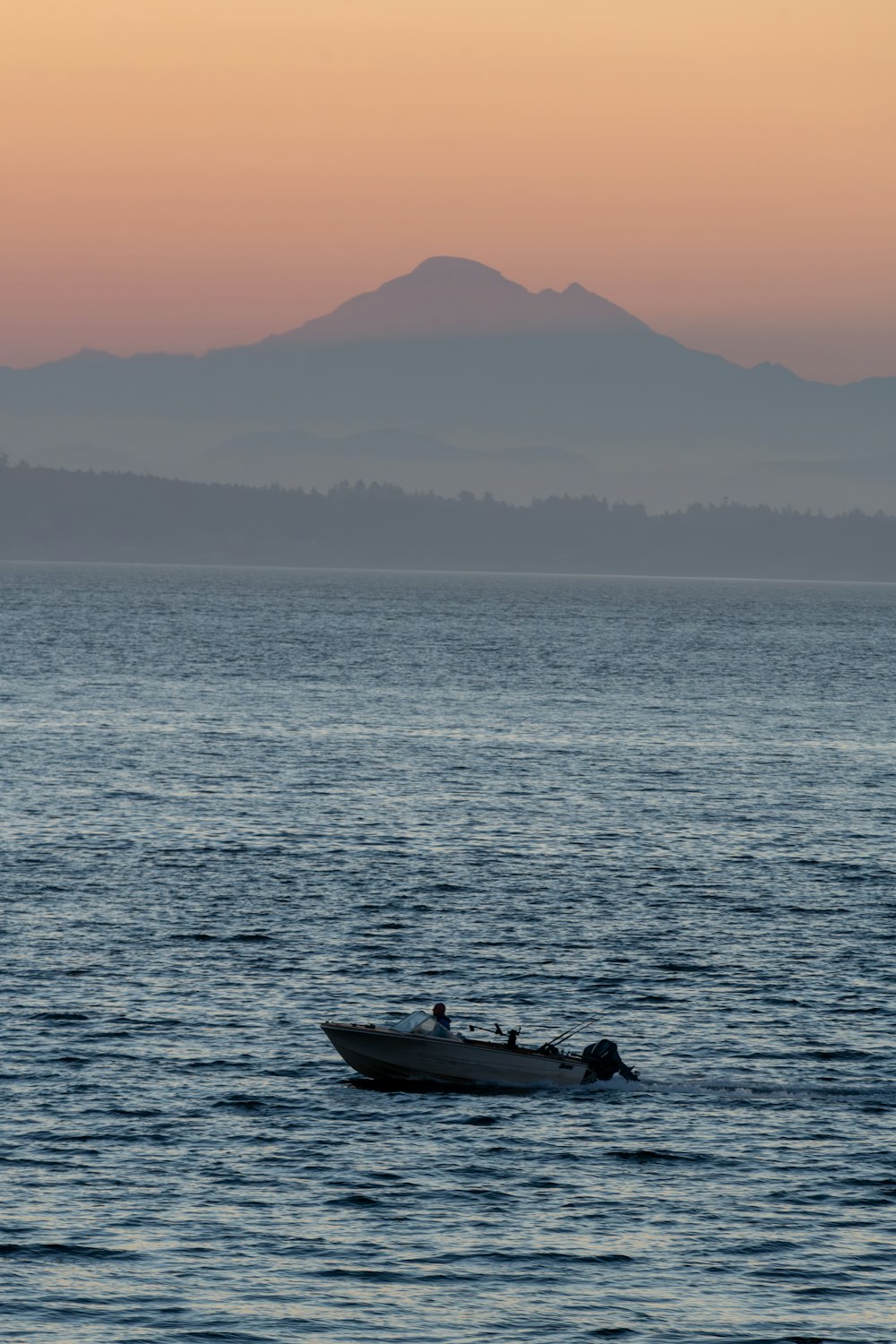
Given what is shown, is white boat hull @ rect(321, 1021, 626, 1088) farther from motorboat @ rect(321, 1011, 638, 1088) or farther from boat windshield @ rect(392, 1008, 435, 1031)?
boat windshield @ rect(392, 1008, 435, 1031)

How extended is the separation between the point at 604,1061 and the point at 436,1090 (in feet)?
17.1

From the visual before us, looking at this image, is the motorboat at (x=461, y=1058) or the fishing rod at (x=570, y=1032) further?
the fishing rod at (x=570, y=1032)

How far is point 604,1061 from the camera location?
54.8 m

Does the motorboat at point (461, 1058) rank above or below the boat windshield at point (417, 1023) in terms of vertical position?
below

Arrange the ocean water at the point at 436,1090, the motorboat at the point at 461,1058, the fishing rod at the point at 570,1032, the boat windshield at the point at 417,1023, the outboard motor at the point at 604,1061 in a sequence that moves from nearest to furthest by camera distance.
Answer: the ocean water at the point at 436,1090 → the outboard motor at the point at 604,1061 → the motorboat at the point at 461,1058 → the boat windshield at the point at 417,1023 → the fishing rod at the point at 570,1032

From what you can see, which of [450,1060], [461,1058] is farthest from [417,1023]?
[461,1058]

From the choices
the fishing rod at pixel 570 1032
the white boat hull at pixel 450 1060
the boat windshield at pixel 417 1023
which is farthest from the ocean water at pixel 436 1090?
the boat windshield at pixel 417 1023

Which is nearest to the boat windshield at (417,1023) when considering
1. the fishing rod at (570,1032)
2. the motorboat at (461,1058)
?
the motorboat at (461,1058)

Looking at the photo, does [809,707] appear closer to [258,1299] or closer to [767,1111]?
[767,1111]

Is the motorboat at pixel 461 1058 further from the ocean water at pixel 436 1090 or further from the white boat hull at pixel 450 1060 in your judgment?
the ocean water at pixel 436 1090

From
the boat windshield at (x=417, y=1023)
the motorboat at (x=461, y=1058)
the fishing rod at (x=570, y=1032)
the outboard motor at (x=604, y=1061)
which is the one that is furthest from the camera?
the fishing rod at (x=570, y=1032)

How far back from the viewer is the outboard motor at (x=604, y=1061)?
54750mm

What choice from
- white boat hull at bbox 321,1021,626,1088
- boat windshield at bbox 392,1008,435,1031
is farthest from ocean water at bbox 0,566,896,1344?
boat windshield at bbox 392,1008,435,1031

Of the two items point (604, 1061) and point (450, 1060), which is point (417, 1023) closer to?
→ point (450, 1060)
